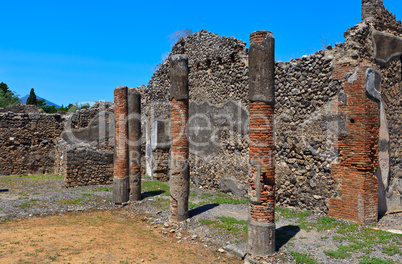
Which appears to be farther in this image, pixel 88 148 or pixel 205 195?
pixel 88 148

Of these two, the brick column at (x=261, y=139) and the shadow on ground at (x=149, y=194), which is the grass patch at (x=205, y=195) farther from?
the brick column at (x=261, y=139)

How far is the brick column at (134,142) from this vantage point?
10.8 meters

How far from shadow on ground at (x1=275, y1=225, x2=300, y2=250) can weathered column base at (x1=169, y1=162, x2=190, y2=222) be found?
2621mm

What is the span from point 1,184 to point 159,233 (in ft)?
31.1

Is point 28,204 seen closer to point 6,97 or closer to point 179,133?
point 179,133

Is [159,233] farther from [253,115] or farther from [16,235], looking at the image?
[253,115]

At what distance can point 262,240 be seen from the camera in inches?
244

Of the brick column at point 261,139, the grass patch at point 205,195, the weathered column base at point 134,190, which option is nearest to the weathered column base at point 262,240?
the brick column at point 261,139

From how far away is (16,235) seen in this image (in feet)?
23.9

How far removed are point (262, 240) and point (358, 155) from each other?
3667 millimetres

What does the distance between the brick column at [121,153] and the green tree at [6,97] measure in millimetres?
32758

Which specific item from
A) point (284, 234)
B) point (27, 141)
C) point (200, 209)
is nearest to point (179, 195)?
point (200, 209)

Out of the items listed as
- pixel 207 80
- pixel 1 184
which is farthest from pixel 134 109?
pixel 1 184

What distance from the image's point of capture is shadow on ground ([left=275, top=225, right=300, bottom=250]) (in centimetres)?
674
